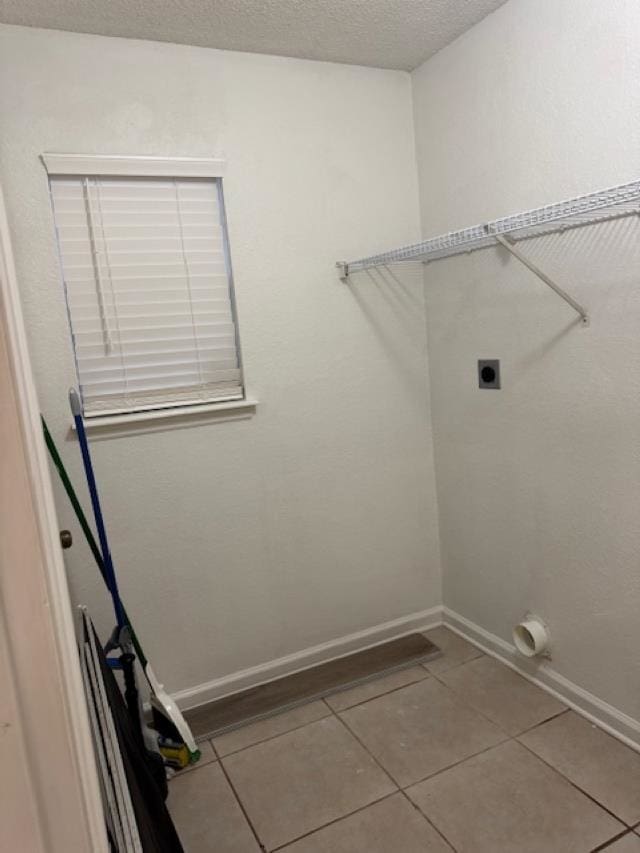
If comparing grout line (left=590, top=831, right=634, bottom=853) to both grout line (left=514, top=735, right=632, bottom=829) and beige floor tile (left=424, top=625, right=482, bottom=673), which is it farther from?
beige floor tile (left=424, top=625, right=482, bottom=673)

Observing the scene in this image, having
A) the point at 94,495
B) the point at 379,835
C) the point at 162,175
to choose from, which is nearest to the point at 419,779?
the point at 379,835

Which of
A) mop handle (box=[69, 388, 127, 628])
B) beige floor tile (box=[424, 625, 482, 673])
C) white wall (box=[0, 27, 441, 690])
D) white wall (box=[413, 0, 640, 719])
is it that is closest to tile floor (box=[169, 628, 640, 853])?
beige floor tile (box=[424, 625, 482, 673])

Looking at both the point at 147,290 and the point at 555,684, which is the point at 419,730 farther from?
the point at 147,290

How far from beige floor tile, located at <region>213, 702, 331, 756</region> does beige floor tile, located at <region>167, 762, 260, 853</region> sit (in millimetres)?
105

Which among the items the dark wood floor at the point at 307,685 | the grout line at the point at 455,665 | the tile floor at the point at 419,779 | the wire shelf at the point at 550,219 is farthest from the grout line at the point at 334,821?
the wire shelf at the point at 550,219

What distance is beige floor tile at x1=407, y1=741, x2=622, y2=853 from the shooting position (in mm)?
1545

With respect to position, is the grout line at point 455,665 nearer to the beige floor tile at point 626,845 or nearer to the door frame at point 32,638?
the beige floor tile at point 626,845

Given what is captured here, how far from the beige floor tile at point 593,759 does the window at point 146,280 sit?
5.37ft

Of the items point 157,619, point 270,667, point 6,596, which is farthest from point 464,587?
point 6,596

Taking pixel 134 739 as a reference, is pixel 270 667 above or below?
below

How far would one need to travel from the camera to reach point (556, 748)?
73.6 inches

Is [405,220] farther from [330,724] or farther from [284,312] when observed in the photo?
[330,724]

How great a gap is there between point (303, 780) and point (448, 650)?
0.92m

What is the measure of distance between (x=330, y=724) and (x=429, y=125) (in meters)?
2.40
